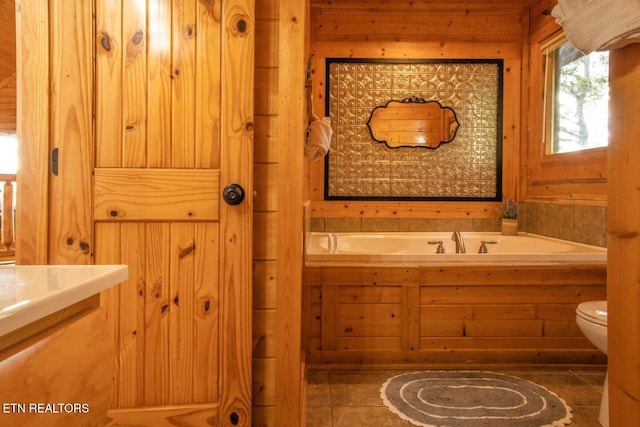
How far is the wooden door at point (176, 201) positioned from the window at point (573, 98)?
2.59 metres

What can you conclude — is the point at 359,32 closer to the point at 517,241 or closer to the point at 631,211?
the point at 517,241

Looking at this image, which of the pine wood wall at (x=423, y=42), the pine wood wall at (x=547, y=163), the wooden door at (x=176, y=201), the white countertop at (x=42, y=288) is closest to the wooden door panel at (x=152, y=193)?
the wooden door at (x=176, y=201)

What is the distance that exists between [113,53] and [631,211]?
1.60 metres

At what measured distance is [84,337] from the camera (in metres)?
0.63

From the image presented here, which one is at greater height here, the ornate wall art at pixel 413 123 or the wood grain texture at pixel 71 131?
the ornate wall art at pixel 413 123

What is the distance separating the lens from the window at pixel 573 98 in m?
2.77

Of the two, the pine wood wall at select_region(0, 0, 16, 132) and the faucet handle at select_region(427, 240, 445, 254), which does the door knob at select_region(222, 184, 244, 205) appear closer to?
the faucet handle at select_region(427, 240, 445, 254)

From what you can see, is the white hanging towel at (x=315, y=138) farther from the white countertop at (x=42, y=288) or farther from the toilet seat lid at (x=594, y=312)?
the toilet seat lid at (x=594, y=312)

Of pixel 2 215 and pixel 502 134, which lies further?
pixel 2 215

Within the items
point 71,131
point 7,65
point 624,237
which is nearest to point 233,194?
point 71,131

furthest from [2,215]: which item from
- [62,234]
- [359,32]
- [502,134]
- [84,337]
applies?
[502,134]

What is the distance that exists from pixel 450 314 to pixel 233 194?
1554 mm

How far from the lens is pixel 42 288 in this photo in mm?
555

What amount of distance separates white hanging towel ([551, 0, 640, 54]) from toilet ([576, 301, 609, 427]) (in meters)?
1.22
